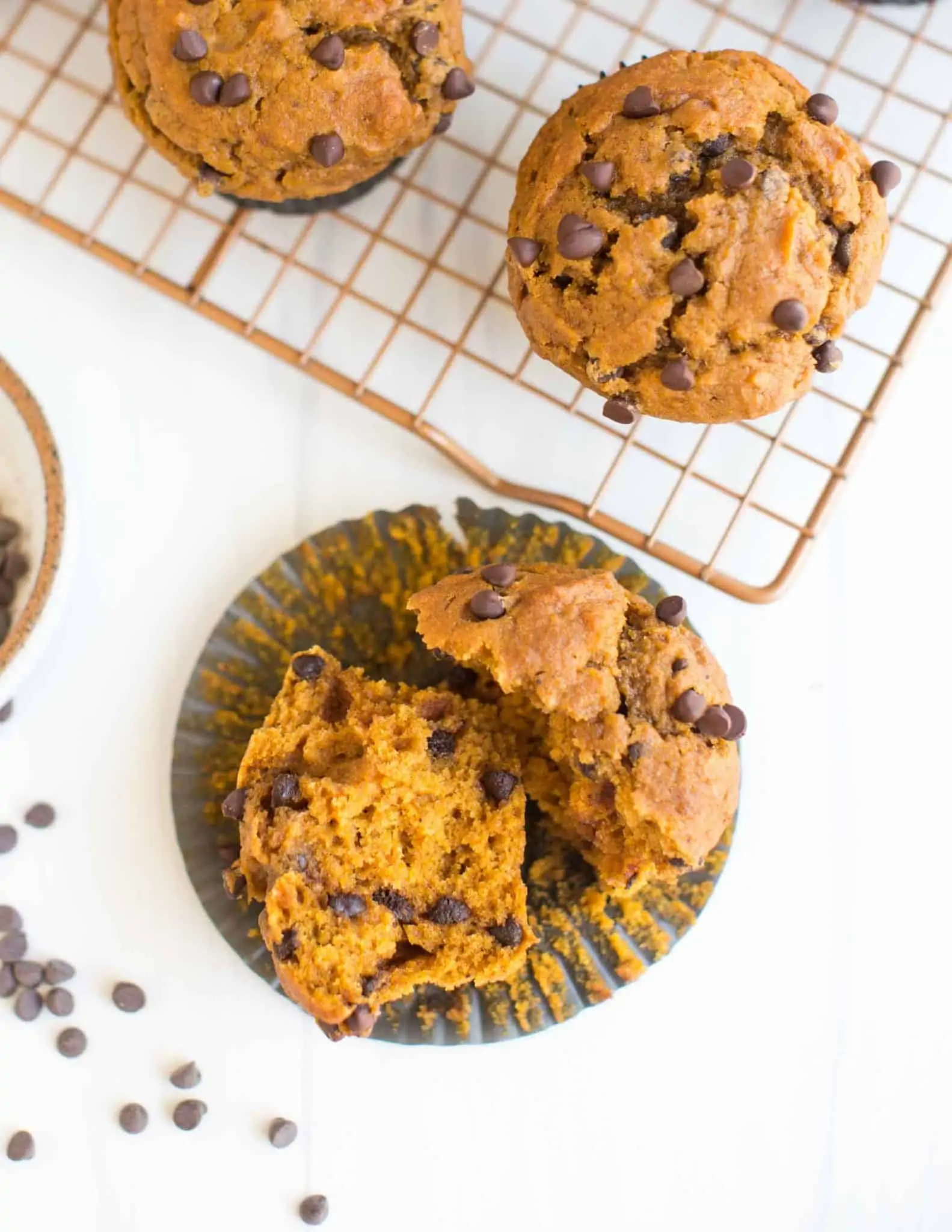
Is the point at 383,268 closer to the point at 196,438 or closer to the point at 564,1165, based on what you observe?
the point at 196,438

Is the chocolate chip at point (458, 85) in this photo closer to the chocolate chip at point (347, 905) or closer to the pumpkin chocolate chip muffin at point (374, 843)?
the pumpkin chocolate chip muffin at point (374, 843)

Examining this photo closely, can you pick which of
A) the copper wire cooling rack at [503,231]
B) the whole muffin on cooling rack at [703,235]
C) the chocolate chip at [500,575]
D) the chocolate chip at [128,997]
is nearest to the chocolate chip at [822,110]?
the whole muffin on cooling rack at [703,235]

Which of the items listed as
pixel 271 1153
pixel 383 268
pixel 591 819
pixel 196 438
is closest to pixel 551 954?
pixel 591 819

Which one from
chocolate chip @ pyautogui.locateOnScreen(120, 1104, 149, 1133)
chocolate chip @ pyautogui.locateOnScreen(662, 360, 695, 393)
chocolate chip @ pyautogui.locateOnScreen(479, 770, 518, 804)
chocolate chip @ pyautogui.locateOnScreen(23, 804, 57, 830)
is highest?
chocolate chip @ pyautogui.locateOnScreen(662, 360, 695, 393)

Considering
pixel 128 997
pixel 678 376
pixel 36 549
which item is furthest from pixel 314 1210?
pixel 678 376

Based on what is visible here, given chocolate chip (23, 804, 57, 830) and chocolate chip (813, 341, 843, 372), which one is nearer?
chocolate chip (813, 341, 843, 372)

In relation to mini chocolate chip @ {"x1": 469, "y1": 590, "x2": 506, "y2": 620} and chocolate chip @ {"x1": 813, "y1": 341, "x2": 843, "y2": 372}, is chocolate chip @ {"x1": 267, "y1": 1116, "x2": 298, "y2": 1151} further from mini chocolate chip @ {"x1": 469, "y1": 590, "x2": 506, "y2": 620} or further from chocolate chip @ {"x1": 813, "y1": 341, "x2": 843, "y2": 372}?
Result: chocolate chip @ {"x1": 813, "y1": 341, "x2": 843, "y2": 372}

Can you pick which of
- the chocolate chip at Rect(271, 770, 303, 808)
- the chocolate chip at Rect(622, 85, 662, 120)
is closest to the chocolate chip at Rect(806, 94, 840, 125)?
the chocolate chip at Rect(622, 85, 662, 120)
